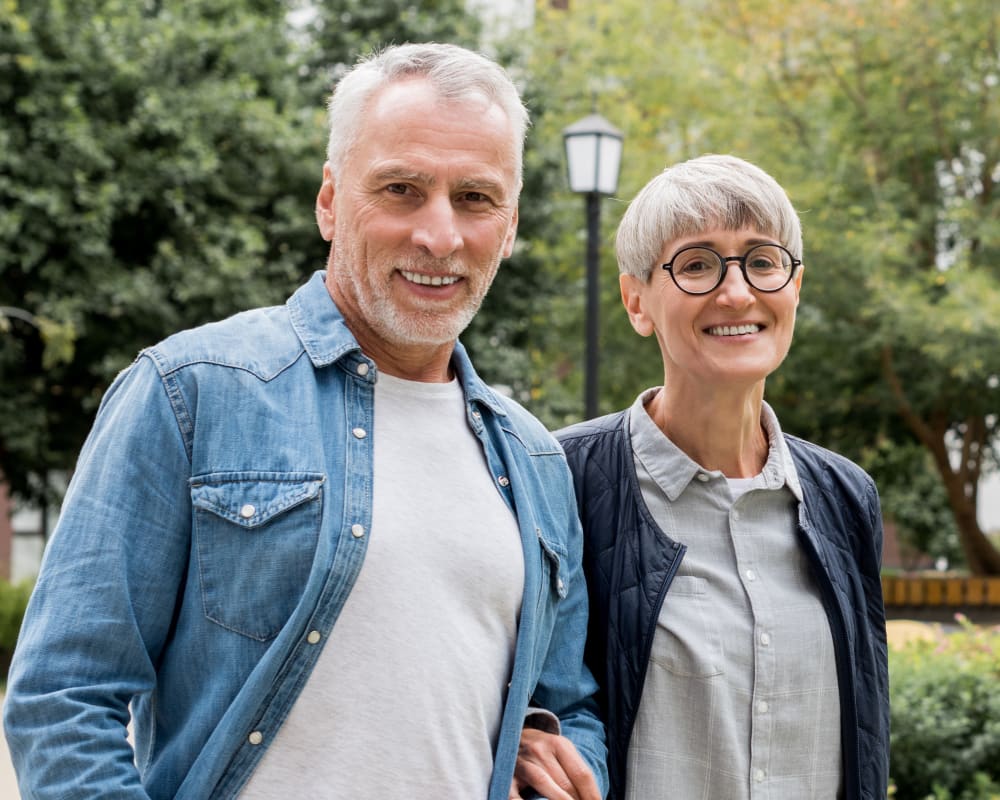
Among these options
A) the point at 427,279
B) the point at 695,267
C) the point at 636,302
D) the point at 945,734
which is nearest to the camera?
the point at 427,279

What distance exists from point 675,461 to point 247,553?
1.10 metres

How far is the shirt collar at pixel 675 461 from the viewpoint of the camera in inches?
102

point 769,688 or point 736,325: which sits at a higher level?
point 736,325

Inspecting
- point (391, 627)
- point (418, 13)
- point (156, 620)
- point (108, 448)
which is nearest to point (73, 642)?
point (156, 620)

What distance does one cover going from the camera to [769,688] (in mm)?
2418

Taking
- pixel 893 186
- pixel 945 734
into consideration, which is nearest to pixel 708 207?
pixel 945 734

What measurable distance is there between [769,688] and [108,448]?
1404 mm

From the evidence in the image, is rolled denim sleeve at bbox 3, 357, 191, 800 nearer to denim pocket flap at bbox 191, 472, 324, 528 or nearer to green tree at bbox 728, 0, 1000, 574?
denim pocket flap at bbox 191, 472, 324, 528

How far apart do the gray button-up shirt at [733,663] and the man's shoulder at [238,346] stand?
94 cm

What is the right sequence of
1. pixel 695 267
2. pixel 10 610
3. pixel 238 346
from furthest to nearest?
pixel 10 610
pixel 695 267
pixel 238 346

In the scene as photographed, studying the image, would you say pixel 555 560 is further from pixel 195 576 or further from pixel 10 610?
pixel 10 610

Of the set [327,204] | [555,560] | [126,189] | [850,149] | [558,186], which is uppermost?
[850,149]

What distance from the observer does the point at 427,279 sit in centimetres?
210

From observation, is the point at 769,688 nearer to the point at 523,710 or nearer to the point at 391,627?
the point at 523,710
